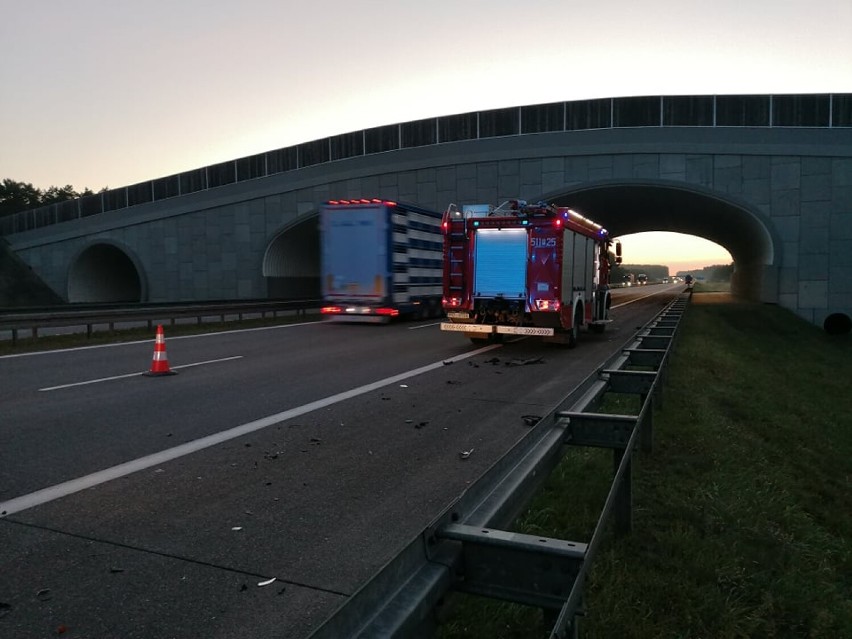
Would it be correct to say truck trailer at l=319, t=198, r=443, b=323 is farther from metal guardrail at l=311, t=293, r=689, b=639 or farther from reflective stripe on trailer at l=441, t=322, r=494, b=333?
metal guardrail at l=311, t=293, r=689, b=639

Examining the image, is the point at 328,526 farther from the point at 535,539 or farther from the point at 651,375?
the point at 651,375

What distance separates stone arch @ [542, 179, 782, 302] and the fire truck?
60.8 ft

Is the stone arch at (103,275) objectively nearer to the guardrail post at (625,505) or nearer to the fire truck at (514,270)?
the fire truck at (514,270)

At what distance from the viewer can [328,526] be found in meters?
4.31

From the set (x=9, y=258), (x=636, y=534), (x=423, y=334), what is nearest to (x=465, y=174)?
(x=423, y=334)

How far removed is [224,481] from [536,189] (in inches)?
1198

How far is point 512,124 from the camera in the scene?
33.6 m

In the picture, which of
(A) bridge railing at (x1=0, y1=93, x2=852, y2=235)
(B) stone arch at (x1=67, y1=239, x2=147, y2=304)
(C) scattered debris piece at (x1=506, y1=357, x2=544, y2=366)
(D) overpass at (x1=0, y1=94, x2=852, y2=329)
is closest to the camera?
(C) scattered debris piece at (x1=506, y1=357, x2=544, y2=366)

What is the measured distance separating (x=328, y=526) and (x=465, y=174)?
3182cm

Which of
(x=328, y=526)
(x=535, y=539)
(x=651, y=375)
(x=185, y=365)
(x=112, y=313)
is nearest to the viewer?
(x=535, y=539)

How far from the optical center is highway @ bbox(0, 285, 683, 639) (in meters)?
3.28

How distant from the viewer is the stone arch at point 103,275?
4509cm

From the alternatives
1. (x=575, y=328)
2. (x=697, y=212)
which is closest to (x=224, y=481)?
(x=575, y=328)

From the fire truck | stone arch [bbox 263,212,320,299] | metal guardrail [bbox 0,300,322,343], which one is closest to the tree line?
stone arch [bbox 263,212,320,299]
